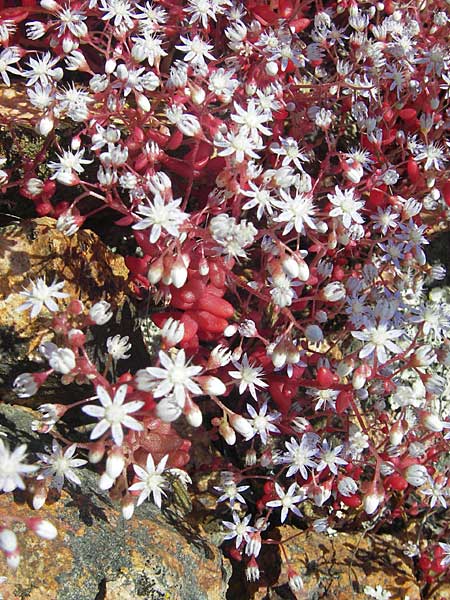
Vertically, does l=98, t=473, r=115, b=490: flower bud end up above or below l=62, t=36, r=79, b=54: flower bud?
below

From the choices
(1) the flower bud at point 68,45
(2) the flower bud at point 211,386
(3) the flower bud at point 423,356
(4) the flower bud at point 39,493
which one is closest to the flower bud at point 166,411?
(2) the flower bud at point 211,386

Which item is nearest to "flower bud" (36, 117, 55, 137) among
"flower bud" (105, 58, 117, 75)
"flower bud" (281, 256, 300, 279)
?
"flower bud" (105, 58, 117, 75)

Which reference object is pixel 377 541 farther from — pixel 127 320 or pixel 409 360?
pixel 127 320

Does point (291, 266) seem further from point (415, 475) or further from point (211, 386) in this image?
point (415, 475)

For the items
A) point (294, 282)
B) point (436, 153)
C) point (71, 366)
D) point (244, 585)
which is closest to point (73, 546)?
point (71, 366)

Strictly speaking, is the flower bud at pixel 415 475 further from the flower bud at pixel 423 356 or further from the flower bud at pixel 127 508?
the flower bud at pixel 127 508

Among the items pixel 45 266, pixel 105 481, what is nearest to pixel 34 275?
pixel 45 266

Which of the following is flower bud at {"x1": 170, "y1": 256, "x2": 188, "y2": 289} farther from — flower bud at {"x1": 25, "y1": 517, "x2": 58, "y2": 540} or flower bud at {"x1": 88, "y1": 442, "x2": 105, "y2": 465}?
flower bud at {"x1": 25, "y1": 517, "x2": 58, "y2": 540}
